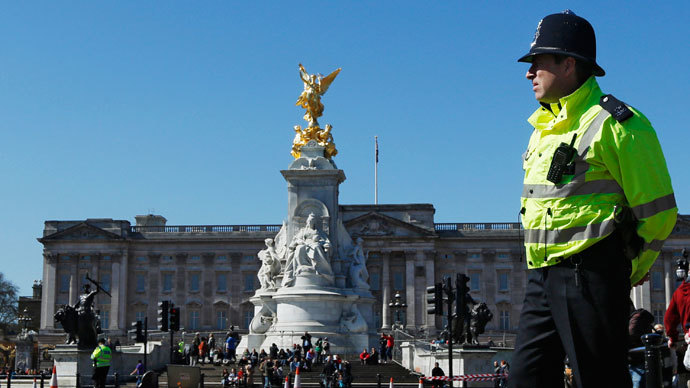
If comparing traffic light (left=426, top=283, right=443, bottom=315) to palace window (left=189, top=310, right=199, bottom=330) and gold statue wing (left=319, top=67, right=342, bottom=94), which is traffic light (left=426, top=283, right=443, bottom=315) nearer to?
gold statue wing (left=319, top=67, right=342, bottom=94)

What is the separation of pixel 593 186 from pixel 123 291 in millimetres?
93159

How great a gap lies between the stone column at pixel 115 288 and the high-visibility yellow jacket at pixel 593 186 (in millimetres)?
91488

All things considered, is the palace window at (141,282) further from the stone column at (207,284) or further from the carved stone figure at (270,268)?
the carved stone figure at (270,268)

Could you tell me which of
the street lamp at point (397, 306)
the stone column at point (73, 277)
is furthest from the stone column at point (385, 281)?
the stone column at point (73, 277)

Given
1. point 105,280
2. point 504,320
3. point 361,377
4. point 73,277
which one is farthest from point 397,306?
point 73,277

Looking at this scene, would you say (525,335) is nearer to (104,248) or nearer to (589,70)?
(589,70)

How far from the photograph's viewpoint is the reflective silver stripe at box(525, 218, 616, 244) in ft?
16.5

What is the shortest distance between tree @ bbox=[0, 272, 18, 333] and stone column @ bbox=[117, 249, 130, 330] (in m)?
23.2

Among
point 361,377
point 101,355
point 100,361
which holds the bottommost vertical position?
point 361,377

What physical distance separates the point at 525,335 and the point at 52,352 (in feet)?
89.1

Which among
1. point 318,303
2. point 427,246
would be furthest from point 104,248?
point 318,303

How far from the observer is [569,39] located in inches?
209

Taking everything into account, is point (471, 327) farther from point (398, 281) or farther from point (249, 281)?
point (249, 281)

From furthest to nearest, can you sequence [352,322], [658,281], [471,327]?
[658,281], [352,322], [471,327]
